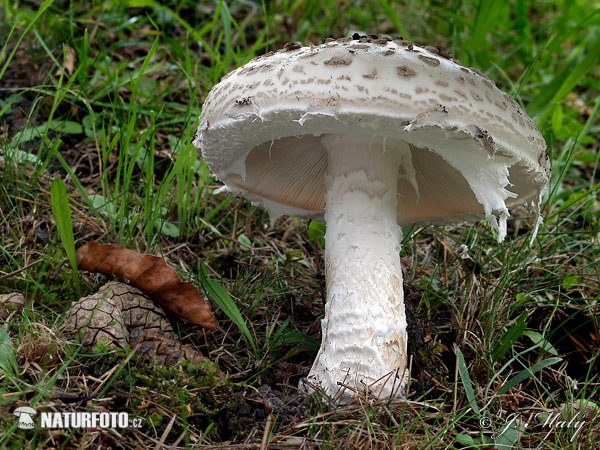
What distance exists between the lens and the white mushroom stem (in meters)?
2.32

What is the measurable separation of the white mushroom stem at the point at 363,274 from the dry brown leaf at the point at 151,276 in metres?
0.62

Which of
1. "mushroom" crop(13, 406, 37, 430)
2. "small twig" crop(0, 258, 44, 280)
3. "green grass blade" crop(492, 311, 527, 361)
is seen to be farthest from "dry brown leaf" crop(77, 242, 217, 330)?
"green grass blade" crop(492, 311, 527, 361)

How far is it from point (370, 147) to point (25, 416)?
174 centimetres

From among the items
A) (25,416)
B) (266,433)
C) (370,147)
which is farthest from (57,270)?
(370,147)

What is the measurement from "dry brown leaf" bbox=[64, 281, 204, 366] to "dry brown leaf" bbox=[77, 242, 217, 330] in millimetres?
57

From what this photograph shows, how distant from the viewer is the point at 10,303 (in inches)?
95.4

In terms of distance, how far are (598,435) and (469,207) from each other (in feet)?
4.27

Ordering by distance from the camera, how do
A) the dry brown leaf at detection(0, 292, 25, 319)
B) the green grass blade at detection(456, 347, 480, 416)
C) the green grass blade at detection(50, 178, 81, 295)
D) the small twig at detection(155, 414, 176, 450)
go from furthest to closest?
the green grass blade at detection(50, 178, 81, 295) → the dry brown leaf at detection(0, 292, 25, 319) → the green grass blade at detection(456, 347, 480, 416) → the small twig at detection(155, 414, 176, 450)

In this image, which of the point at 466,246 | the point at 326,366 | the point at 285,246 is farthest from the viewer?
the point at 285,246

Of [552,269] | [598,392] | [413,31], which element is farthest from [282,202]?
[413,31]

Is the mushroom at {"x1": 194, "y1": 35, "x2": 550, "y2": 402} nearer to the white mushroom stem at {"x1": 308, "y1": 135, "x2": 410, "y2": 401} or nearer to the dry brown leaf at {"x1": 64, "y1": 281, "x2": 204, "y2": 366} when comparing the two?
the white mushroom stem at {"x1": 308, "y1": 135, "x2": 410, "y2": 401}

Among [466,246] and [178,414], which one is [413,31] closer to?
[466,246]

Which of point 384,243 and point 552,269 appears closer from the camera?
point 384,243

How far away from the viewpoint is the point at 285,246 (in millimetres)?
3664
